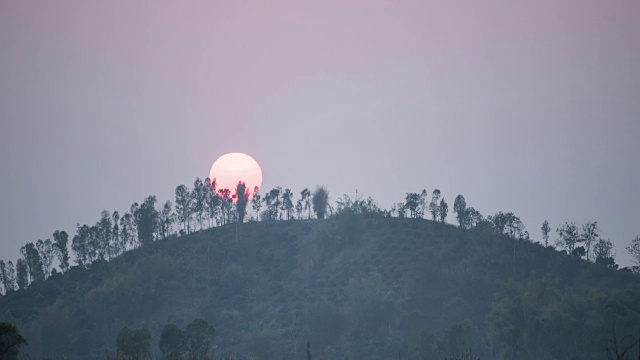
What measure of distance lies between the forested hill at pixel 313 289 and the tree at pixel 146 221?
285 cm

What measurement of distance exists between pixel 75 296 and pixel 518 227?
93601 mm

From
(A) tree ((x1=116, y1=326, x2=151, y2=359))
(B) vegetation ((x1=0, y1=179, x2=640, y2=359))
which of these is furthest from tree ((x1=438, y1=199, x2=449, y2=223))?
(A) tree ((x1=116, y1=326, x2=151, y2=359))

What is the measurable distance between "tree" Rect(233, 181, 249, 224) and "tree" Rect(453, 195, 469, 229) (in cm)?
5099

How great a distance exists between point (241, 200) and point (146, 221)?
23.6m

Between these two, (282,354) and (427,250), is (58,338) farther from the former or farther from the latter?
(427,250)

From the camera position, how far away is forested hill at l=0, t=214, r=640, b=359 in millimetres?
131875

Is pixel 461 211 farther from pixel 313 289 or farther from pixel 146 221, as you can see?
pixel 146 221

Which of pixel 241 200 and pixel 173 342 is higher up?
pixel 241 200

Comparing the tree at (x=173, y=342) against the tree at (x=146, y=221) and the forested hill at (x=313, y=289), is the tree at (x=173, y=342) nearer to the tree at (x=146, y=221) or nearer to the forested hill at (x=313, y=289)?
the forested hill at (x=313, y=289)

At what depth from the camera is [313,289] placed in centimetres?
16238

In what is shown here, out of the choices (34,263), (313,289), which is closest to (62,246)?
(34,263)

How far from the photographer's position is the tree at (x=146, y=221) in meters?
184

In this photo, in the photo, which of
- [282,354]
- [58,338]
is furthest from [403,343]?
[58,338]

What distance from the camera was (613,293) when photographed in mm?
105875
